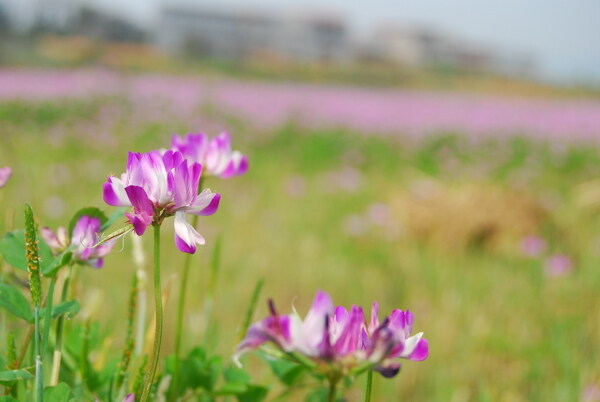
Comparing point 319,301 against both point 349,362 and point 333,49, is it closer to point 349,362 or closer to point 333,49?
point 349,362

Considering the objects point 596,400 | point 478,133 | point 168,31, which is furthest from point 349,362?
point 168,31

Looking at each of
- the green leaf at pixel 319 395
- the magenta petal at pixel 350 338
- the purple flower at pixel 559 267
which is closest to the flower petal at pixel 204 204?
the magenta petal at pixel 350 338

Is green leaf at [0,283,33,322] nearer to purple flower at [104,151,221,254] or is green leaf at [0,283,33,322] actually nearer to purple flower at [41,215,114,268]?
purple flower at [41,215,114,268]

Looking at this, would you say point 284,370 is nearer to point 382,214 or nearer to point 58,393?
point 58,393

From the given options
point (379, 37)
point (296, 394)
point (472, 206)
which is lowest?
point (296, 394)

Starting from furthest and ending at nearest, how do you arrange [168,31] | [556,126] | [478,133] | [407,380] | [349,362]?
1. [168,31]
2. [556,126]
3. [478,133]
4. [407,380]
5. [349,362]

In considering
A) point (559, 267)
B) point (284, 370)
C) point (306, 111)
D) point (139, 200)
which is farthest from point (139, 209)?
point (306, 111)

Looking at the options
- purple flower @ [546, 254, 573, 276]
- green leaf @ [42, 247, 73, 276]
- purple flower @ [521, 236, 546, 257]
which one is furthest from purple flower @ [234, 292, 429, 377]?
purple flower @ [521, 236, 546, 257]
